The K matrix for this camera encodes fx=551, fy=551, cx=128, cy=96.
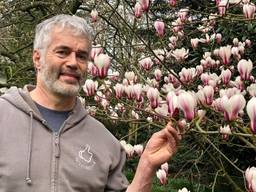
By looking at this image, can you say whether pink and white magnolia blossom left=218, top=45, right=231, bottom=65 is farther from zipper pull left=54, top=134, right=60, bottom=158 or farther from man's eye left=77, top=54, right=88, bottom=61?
zipper pull left=54, top=134, right=60, bottom=158

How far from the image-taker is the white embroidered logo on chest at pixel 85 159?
2.24 m

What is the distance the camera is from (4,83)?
5117 mm

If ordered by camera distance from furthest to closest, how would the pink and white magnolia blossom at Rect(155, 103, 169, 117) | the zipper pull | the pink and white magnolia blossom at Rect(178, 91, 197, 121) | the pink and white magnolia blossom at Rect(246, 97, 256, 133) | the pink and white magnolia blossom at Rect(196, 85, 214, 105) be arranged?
1. the pink and white magnolia blossom at Rect(155, 103, 169, 117)
2. the pink and white magnolia blossom at Rect(196, 85, 214, 105)
3. the zipper pull
4. the pink and white magnolia blossom at Rect(178, 91, 197, 121)
5. the pink and white magnolia blossom at Rect(246, 97, 256, 133)

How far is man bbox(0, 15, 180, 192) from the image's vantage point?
82.7 inches

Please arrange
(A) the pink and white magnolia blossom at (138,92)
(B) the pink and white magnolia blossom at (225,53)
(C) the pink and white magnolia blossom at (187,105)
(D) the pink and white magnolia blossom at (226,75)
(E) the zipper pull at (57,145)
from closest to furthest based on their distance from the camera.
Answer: (C) the pink and white magnolia blossom at (187,105) < (E) the zipper pull at (57,145) < (A) the pink and white magnolia blossom at (138,92) < (D) the pink and white magnolia blossom at (226,75) < (B) the pink and white magnolia blossom at (225,53)

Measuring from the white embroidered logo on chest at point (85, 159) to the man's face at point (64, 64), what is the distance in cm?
24

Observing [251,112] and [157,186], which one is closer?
[251,112]

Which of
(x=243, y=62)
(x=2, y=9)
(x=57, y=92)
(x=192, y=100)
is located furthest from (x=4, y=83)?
(x=192, y=100)

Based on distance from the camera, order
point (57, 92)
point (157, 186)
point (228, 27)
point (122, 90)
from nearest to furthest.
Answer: point (57, 92) < point (122, 90) < point (228, 27) < point (157, 186)

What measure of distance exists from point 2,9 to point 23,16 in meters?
0.45

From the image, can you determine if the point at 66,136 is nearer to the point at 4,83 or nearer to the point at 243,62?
the point at 243,62

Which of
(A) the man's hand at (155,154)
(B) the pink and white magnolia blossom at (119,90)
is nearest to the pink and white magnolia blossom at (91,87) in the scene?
(B) the pink and white magnolia blossom at (119,90)

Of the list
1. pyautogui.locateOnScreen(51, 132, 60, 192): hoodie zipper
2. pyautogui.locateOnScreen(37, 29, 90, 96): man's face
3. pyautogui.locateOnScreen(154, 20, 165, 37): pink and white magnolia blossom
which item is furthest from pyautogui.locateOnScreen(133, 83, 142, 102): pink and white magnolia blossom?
pyautogui.locateOnScreen(51, 132, 60, 192): hoodie zipper

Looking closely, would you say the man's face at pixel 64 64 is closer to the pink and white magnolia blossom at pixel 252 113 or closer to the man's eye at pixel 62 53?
the man's eye at pixel 62 53
